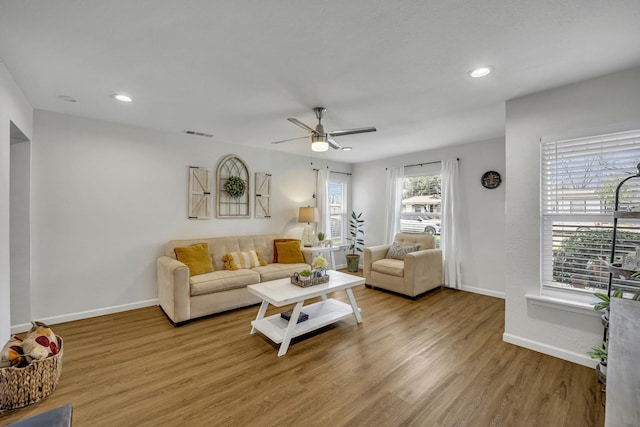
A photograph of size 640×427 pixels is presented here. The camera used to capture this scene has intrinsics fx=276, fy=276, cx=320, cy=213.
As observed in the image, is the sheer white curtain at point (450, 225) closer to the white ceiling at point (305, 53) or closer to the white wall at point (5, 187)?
the white ceiling at point (305, 53)

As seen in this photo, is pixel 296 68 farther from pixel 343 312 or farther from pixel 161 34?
pixel 343 312

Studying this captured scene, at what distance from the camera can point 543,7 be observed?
150 centimetres

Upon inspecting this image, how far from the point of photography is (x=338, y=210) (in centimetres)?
632

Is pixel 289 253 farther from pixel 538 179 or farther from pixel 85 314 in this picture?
pixel 538 179

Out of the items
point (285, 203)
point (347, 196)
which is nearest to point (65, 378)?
point (285, 203)

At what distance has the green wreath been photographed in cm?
443

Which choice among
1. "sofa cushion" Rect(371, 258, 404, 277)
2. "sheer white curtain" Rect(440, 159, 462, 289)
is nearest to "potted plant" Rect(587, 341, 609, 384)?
"sofa cushion" Rect(371, 258, 404, 277)

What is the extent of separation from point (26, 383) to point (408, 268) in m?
4.05

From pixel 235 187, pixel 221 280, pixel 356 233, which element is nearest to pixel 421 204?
pixel 356 233

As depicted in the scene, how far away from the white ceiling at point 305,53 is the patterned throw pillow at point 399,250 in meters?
2.28

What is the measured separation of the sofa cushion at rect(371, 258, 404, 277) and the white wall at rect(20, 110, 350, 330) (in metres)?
2.71

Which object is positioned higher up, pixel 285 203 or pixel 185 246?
pixel 285 203

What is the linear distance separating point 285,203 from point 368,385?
11.9 feet

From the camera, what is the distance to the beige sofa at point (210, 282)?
3.19 metres
